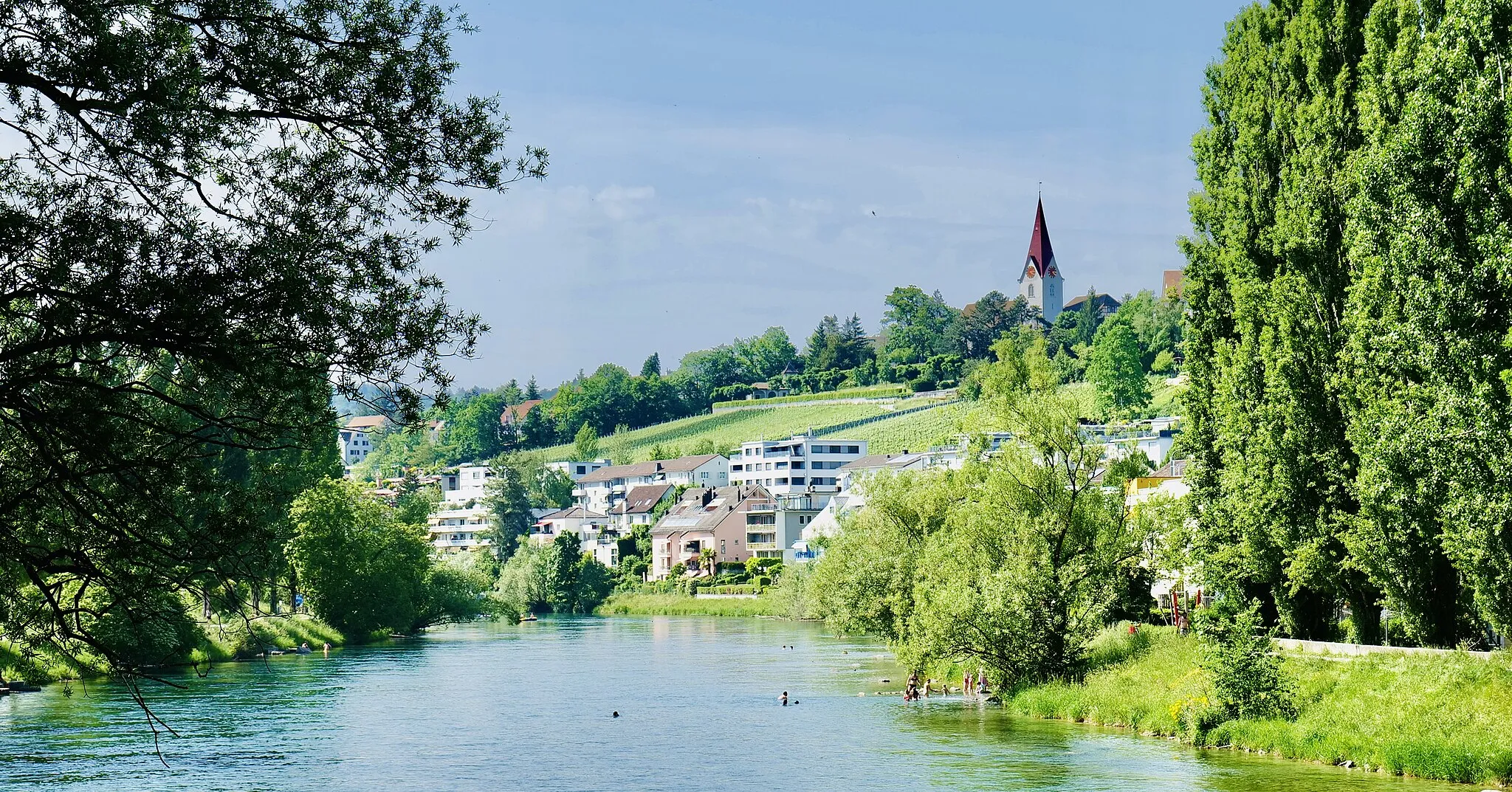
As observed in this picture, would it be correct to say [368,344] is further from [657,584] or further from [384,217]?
[657,584]

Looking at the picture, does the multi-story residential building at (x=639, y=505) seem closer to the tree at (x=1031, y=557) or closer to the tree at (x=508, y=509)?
the tree at (x=508, y=509)

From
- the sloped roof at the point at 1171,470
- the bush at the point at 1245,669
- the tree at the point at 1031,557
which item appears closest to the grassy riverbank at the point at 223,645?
the tree at the point at 1031,557

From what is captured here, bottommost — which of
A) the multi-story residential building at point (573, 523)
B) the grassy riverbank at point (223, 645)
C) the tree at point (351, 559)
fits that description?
the grassy riverbank at point (223, 645)

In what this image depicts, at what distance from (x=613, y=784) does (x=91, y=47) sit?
22036 millimetres

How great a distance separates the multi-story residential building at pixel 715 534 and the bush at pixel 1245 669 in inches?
3875

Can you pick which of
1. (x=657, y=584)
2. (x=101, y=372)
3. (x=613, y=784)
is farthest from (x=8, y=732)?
(x=657, y=584)

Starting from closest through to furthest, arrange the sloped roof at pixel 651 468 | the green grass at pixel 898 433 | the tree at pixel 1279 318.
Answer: the tree at pixel 1279 318
the green grass at pixel 898 433
the sloped roof at pixel 651 468

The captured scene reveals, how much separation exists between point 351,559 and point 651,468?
4187 inches

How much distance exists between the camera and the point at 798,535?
13288 cm

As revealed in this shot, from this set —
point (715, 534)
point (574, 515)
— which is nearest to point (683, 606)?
point (715, 534)

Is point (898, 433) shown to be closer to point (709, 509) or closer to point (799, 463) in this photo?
point (799, 463)

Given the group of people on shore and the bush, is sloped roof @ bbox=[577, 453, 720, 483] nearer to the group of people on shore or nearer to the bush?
the group of people on shore

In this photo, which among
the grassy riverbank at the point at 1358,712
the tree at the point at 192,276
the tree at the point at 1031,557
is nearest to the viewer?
the tree at the point at 192,276

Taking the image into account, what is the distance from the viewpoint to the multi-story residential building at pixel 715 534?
13375 centimetres
